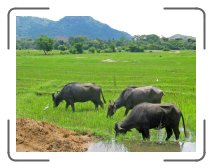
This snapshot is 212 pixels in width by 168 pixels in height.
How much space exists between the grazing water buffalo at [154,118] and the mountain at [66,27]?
2241 millimetres

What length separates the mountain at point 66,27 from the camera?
1099 centimetres

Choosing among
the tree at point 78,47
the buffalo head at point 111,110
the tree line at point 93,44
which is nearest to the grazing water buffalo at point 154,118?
the tree line at point 93,44

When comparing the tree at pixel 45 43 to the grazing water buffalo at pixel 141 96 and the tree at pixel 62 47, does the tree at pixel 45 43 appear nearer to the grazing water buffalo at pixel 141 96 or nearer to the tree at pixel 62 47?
the tree at pixel 62 47

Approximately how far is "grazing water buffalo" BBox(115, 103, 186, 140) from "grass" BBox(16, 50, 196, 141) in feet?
1.37

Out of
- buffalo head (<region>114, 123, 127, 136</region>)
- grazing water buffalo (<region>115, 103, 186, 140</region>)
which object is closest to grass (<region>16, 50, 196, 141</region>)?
buffalo head (<region>114, 123, 127, 136</region>)

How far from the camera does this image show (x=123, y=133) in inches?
510

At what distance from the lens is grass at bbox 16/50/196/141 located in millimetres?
14932

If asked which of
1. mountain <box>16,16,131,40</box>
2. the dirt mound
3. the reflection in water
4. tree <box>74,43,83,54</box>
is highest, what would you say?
mountain <box>16,16,131,40</box>

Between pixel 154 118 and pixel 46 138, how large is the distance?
3.09m

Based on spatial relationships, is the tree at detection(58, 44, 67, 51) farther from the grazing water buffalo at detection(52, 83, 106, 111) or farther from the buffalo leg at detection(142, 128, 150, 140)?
the buffalo leg at detection(142, 128, 150, 140)

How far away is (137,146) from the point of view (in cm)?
1234
